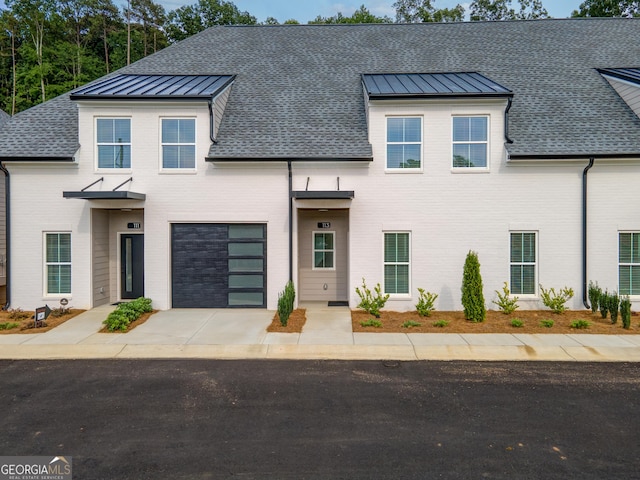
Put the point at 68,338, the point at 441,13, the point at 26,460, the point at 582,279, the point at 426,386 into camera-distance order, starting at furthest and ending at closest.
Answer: the point at 441,13 → the point at 582,279 → the point at 68,338 → the point at 426,386 → the point at 26,460

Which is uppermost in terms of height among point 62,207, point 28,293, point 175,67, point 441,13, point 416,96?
point 441,13

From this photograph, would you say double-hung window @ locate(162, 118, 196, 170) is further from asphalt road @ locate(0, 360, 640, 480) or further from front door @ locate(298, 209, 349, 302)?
asphalt road @ locate(0, 360, 640, 480)

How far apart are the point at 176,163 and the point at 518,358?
10.9m

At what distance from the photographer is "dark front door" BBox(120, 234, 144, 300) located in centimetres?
1384

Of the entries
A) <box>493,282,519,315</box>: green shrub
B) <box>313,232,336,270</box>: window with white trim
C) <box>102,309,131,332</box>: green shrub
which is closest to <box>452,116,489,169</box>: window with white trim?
<box>493,282,519,315</box>: green shrub

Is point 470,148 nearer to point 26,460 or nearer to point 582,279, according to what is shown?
point 582,279

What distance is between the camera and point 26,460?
4.92 m

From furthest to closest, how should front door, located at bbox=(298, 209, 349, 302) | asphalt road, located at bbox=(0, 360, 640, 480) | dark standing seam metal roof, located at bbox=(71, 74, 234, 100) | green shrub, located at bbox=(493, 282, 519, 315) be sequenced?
front door, located at bbox=(298, 209, 349, 302)
dark standing seam metal roof, located at bbox=(71, 74, 234, 100)
green shrub, located at bbox=(493, 282, 519, 315)
asphalt road, located at bbox=(0, 360, 640, 480)

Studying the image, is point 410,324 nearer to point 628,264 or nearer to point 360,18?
point 628,264

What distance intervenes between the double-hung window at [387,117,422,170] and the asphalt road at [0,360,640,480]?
6580 millimetres

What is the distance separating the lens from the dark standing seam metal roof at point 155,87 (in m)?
12.4

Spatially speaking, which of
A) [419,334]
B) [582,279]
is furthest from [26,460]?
[582,279]

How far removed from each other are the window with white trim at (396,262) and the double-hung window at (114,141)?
8611 millimetres

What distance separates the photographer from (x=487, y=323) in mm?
10969
